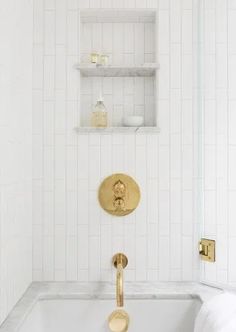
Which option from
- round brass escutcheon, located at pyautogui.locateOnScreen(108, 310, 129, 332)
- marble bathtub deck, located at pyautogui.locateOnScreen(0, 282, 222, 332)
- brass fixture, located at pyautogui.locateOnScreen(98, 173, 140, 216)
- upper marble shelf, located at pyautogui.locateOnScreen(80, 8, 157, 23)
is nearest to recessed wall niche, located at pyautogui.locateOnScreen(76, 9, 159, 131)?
upper marble shelf, located at pyautogui.locateOnScreen(80, 8, 157, 23)

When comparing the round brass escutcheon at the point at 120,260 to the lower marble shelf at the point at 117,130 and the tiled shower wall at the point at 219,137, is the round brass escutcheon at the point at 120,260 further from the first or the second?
the lower marble shelf at the point at 117,130

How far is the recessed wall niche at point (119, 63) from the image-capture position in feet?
6.70

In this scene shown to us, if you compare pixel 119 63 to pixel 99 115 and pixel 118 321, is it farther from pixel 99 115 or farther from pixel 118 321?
pixel 118 321

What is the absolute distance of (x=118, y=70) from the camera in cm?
195

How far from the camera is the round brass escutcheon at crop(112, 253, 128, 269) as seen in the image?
6.26 feet

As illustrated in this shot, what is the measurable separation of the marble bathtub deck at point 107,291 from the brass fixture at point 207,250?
0.12 metres

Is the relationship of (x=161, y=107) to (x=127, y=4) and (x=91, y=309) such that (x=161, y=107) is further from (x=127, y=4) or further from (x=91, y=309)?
(x=91, y=309)

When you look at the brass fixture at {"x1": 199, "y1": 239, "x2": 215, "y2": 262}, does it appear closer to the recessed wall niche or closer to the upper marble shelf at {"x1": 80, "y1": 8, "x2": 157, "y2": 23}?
the recessed wall niche

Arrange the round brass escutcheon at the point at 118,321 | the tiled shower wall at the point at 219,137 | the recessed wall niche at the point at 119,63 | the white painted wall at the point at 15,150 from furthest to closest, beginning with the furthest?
the recessed wall niche at the point at 119,63, the tiled shower wall at the point at 219,137, the round brass escutcheon at the point at 118,321, the white painted wall at the point at 15,150

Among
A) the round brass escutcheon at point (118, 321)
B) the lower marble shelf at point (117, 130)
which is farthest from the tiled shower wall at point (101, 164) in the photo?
the round brass escutcheon at point (118, 321)

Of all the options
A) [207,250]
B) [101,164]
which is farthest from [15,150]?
[207,250]

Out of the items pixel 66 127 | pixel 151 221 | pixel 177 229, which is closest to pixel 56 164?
pixel 66 127

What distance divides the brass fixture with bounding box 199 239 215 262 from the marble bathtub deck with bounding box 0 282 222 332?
124mm

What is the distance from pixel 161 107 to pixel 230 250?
706mm
